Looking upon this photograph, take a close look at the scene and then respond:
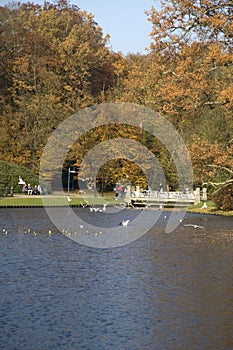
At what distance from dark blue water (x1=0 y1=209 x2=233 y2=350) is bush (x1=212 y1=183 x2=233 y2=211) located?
1952 cm

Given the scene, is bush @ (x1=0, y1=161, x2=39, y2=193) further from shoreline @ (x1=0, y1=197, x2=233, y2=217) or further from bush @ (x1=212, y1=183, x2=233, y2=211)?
bush @ (x1=212, y1=183, x2=233, y2=211)

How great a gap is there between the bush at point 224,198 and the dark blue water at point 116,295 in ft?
64.0

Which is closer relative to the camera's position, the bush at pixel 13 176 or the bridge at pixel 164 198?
the bridge at pixel 164 198

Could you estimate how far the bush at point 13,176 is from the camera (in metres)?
62.0

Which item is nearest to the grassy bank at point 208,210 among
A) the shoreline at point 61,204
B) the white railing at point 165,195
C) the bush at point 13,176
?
the shoreline at point 61,204

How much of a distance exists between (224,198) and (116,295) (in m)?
33.2

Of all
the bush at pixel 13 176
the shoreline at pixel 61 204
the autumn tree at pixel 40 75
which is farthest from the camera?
the autumn tree at pixel 40 75

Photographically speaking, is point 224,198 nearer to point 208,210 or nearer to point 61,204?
point 208,210

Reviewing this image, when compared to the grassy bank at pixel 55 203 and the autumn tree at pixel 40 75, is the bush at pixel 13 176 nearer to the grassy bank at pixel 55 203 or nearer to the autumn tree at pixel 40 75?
the grassy bank at pixel 55 203

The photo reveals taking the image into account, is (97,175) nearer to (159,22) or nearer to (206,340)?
(159,22)

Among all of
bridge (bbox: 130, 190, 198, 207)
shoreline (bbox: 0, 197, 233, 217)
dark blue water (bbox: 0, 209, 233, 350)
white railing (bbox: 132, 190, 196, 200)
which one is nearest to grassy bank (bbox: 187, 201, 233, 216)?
shoreline (bbox: 0, 197, 233, 217)

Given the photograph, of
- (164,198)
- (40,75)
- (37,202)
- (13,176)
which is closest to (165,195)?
(164,198)

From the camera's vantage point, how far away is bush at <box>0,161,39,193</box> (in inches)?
2442

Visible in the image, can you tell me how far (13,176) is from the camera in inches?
2479
